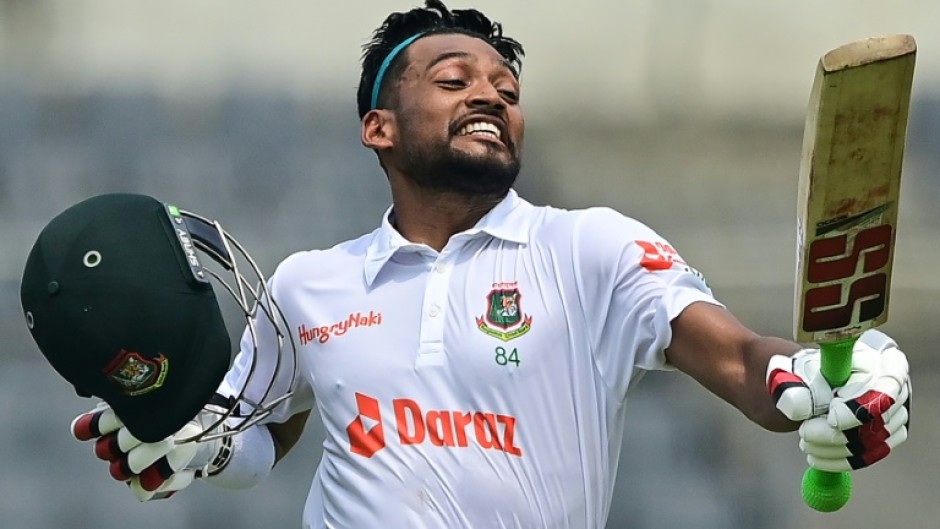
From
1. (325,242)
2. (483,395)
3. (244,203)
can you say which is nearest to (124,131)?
(244,203)

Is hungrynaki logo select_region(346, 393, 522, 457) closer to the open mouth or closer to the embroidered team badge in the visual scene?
the embroidered team badge

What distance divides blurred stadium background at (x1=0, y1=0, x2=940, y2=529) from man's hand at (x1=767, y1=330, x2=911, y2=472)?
1.14 meters

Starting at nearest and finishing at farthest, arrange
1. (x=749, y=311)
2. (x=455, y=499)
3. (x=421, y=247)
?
(x=455, y=499) → (x=421, y=247) → (x=749, y=311)

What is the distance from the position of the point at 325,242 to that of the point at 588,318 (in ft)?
3.27

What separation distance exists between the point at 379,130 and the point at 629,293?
0.52 m

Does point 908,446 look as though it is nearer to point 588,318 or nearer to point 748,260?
point 748,260

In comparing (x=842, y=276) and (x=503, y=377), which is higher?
(x=842, y=276)

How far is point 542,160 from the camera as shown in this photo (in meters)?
2.54

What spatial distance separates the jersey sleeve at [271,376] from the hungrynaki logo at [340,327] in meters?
0.07

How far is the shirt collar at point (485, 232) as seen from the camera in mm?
1693

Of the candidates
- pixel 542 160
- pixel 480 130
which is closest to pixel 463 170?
pixel 480 130

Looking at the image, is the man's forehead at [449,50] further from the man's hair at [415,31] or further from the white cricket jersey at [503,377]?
the white cricket jersey at [503,377]

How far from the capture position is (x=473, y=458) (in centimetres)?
156

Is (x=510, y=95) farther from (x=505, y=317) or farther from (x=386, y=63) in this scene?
(x=505, y=317)
